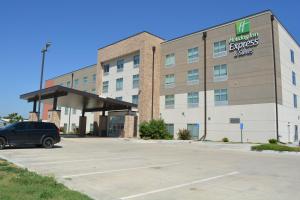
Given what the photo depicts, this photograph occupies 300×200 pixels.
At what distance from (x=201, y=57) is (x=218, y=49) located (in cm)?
248

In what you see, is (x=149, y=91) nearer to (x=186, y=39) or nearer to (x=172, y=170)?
(x=186, y=39)

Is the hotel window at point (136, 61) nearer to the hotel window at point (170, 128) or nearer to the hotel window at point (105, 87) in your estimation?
the hotel window at point (105, 87)

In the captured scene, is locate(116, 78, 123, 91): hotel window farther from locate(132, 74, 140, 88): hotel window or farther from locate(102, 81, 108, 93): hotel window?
locate(132, 74, 140, 88): hotel window

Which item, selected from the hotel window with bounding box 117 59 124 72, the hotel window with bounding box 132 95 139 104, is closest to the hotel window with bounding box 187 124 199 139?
the hotel window with bounding box 132 95 139 104

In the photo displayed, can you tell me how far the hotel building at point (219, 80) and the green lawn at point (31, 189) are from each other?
27178mm

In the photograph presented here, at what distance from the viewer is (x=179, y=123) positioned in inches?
1543

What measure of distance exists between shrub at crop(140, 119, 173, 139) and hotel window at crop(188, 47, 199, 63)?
937 centimetres

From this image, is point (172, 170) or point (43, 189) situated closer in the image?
point (43, 189)

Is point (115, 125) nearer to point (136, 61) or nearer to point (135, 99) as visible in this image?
point (135, 99)

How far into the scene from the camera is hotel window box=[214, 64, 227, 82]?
35.0 m

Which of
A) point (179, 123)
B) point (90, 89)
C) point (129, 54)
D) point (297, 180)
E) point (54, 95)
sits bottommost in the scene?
point (297, 180)

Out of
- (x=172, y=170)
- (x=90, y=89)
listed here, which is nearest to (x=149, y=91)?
(x=90, y=89)

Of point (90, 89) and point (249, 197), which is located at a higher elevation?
point (90, 89)

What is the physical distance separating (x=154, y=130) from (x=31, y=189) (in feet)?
98.9
